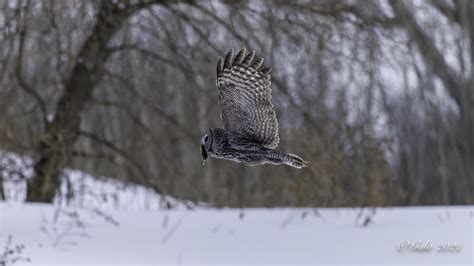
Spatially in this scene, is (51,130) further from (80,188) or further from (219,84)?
(219,84)

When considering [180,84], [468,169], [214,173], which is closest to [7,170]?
[180,84]

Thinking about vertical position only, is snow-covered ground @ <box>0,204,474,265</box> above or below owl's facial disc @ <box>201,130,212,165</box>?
below

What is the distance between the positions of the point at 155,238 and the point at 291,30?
3.68 m

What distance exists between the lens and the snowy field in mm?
7254

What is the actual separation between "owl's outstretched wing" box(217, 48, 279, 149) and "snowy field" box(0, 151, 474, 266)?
1.52 m

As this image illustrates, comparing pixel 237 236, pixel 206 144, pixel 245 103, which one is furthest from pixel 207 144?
pixel 237 236

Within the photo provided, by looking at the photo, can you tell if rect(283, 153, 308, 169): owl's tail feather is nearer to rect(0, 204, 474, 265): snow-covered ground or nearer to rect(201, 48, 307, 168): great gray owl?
rect(201, 48, 307, 168): great gray owl

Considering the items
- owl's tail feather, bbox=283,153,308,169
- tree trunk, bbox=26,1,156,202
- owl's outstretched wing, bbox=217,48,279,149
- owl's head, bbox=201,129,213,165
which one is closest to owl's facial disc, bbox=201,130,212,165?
owl's head, bbox=201,129,213,165

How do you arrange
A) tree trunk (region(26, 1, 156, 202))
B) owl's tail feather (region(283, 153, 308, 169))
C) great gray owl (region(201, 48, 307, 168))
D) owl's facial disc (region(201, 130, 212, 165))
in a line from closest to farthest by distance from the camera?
owl's tail feather (region(283, 153, 308, 169))
owl's facial disc (region(201, 130, 212, 165))
great gray owl (region(201, 48, 307, 168))
tree trunk (region(26, 1, 156, 202))

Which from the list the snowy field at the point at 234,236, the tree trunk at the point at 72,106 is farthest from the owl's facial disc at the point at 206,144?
the tree trunk at the point at 72,106

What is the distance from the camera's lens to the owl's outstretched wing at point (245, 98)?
6246 mm

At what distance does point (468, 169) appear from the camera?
1677 centimetres

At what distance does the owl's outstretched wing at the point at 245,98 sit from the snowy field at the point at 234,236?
1.52 metres

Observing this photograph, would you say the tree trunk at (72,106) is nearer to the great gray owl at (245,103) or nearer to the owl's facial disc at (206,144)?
the great gray owl at (245,103)
